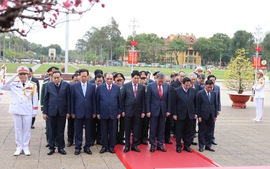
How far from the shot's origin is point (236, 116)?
10523 millimetres

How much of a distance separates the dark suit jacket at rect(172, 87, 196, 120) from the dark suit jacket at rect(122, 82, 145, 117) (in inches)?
27.3

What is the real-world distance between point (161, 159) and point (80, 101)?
186cm

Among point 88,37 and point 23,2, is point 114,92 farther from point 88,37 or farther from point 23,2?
point 88,37

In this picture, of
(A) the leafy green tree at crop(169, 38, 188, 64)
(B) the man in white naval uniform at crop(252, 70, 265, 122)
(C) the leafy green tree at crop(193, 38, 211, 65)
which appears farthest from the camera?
(C) the leafy green tree at crop(193, 38, 211, 65)

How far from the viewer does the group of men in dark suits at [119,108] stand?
5.49 m

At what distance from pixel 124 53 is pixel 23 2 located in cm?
7134

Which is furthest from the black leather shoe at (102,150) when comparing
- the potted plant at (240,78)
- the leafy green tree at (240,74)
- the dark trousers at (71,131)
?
the leafy green tree at (240,74)

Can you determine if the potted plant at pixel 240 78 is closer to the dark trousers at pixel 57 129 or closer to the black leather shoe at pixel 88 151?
the black leather shoe at pixel 88 151

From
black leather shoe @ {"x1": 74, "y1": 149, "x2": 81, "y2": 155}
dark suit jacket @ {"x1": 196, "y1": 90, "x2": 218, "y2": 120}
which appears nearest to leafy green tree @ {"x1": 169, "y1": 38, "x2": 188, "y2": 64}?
dark suit jacket @ {"x1": 196, "y1": 90, "x2": 218, "y2": 120}

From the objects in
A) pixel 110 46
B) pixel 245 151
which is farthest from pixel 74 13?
pixel 110 46

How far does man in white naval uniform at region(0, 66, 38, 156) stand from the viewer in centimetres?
529

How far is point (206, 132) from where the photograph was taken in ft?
20.3

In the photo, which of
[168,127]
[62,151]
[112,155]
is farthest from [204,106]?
[62,151]

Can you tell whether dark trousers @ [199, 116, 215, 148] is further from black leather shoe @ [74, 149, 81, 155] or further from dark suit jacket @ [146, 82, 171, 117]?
black leather shoe @ [74, 149, 81, 155]
